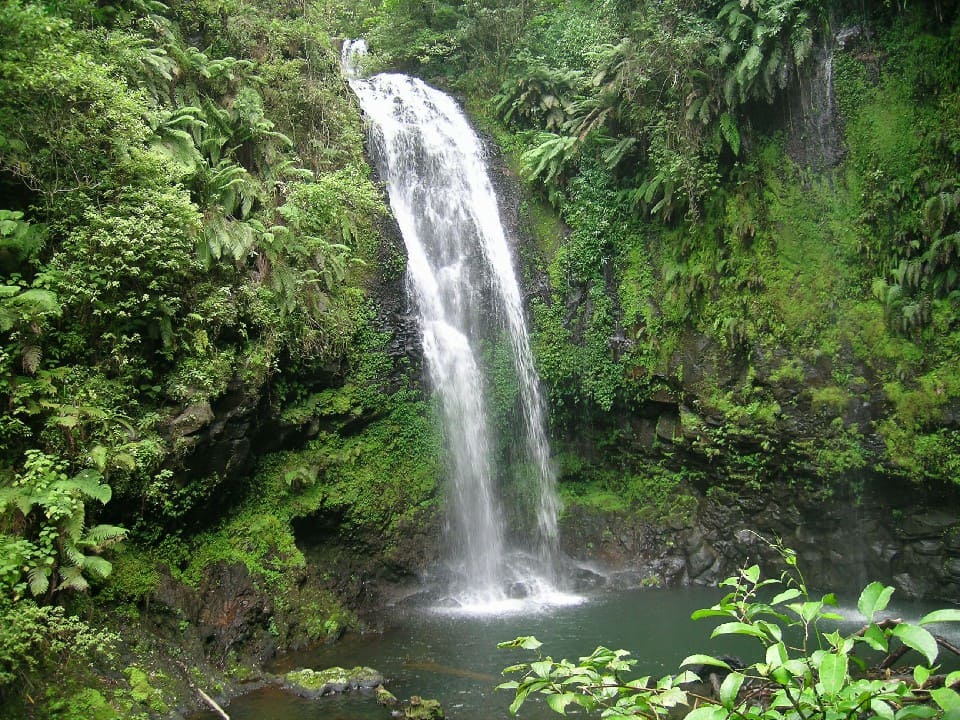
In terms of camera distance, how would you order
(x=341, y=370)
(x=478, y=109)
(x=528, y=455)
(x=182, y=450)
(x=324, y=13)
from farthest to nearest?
(x=478, y=109) → (x=324, y=13) → (x=528, y=455) → (x=341, y=370) → (x=182, y=450)

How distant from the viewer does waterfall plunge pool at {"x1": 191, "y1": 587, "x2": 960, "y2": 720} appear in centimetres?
736

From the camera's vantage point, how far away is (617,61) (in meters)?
13.6

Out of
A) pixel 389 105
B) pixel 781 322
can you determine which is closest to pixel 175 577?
pixel 781 322

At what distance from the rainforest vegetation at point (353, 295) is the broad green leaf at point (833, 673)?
258 inches

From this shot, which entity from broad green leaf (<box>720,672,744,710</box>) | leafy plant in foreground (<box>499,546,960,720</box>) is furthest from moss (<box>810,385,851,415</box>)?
broad green leaf (<box>720,672,744,710</box>)

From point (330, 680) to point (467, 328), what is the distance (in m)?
6.97

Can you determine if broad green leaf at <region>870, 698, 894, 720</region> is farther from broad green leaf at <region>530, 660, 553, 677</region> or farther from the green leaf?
broad green leaf at <region>530, 660, 553, 677</region>

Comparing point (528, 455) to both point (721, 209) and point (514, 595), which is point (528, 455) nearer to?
point (514, 595)

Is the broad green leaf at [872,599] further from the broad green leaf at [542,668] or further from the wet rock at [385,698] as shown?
the wet rock at [385,698]

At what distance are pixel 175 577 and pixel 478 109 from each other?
41.7 ft

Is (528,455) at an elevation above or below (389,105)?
below

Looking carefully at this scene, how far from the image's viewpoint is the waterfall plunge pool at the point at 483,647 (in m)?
7.36

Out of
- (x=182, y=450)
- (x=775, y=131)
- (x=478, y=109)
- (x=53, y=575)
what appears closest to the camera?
(x=53, y=575)

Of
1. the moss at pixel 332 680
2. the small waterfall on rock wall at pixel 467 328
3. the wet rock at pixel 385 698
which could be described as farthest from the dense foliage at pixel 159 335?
the wet rock at pixel 385 698
